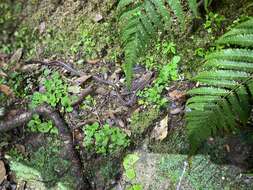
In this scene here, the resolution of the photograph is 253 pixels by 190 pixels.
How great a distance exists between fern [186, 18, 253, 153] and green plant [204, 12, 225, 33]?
0.78 m

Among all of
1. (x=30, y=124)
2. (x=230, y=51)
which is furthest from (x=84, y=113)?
(x=230, y=51)

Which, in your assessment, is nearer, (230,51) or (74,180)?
(230,51)

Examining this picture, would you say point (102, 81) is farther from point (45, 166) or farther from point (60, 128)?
point (45, 166)

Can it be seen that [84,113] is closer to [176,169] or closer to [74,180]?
[74,180]

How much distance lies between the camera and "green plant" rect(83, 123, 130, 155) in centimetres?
272

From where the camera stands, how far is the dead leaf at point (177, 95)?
2.66m

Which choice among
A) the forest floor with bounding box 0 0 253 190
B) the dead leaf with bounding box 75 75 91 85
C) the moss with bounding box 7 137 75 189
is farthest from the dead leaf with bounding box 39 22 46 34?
the moss with bounding box 7 137 75 189

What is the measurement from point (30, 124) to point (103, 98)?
0.54 meters

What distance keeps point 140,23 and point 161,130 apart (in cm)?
82

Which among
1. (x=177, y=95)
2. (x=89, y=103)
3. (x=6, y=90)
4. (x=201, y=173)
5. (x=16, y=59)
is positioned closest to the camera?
(x=201, y=173)

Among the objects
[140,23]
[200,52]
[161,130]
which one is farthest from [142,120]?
[140,23]

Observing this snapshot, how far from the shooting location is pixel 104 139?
9.09ft

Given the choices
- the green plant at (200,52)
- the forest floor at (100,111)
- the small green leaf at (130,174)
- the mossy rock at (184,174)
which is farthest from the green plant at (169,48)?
the small green leaf at (130,174)

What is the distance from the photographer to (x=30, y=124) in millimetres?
2998
